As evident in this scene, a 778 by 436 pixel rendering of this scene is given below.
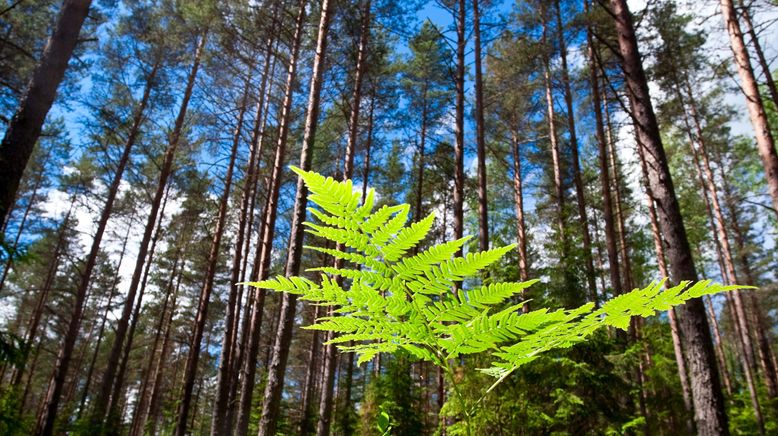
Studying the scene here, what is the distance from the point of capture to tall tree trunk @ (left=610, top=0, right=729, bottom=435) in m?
3.76

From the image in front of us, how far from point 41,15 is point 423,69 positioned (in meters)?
13.3

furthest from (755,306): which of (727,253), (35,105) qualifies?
(35,105)

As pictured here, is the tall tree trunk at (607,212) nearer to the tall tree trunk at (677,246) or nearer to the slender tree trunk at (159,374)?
the tall tree trunk at (677,246)

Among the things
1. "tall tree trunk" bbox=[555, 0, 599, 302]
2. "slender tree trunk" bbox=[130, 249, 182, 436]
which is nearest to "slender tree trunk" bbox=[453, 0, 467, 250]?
"tall tree trunk" bbox=[555, 0, 599, 302]

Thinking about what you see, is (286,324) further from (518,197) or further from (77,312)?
(518,197)

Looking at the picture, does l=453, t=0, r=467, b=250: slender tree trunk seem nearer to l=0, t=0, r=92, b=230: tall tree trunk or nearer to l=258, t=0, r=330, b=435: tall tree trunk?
l=258, t=0, r=330, b=435: tall tree trunk

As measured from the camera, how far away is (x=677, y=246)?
422 cm

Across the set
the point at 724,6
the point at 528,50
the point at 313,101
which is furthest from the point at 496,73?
the point at 313,101

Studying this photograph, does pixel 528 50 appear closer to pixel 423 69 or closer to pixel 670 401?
pixel 423 69

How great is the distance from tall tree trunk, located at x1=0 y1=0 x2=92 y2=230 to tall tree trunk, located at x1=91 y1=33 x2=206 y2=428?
23.4 feet

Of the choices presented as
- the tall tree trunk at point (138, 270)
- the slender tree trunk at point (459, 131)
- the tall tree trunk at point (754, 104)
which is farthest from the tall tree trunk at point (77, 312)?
the tall tree trunk at point (754, 104)

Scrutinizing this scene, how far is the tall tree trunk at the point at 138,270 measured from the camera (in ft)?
36.9

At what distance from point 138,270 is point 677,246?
42.1 feet

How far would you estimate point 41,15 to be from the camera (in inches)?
559
